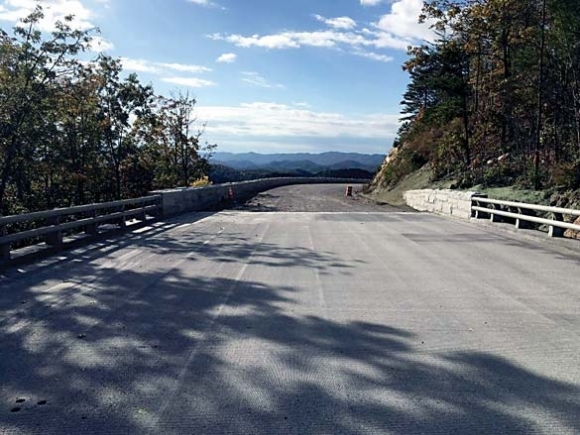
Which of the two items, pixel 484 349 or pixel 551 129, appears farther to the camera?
pixel 551 129

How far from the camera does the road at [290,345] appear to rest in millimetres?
3342

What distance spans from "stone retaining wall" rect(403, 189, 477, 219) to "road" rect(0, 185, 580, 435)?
741cm

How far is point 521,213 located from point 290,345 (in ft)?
34.0

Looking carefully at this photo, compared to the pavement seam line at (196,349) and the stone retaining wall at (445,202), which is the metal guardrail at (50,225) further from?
the stone retaining wall at (445,202)

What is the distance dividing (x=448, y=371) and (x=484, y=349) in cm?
69

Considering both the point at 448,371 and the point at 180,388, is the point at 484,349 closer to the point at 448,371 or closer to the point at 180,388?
the point at 448,371

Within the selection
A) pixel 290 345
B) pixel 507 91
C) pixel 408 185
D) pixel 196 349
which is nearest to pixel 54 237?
pixel 196 349

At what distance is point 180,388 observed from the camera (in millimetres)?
3730

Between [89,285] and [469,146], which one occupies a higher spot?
[469,146]

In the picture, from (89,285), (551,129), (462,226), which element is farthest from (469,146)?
(89,285)

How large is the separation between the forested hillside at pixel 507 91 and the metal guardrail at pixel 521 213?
1.67 metres

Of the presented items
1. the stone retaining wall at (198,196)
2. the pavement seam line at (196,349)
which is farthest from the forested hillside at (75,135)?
the pavement seam line at (196,349)

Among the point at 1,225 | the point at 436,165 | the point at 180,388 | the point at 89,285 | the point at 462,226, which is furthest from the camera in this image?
the point at 436,165

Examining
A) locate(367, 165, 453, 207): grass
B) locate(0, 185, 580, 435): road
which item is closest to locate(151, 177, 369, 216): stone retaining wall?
locate(0, 185, 580, 435): road
